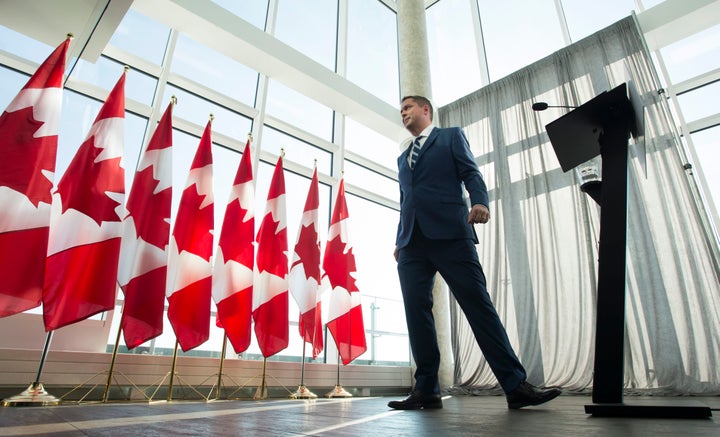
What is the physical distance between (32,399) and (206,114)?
3203mm

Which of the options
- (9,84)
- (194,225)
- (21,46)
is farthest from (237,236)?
(21,46)

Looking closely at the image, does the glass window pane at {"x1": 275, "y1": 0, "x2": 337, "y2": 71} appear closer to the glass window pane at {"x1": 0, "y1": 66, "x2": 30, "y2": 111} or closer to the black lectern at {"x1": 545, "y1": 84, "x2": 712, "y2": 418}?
the glass window pane at {"x1": 0, "y1": 66, "x2": 30, "y2": 111}

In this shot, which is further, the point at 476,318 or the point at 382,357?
the point at 382,357

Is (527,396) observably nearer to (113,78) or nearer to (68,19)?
(68,19)

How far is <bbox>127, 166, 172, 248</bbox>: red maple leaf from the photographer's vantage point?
2594 mm

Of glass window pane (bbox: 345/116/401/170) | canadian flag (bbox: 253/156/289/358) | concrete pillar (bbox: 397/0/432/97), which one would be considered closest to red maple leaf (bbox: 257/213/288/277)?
canadian flag (bbox: 253/156/289/358)

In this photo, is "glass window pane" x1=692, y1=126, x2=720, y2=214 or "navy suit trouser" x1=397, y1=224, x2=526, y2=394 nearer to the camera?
"navy suit trouser" x1=397, y1=224, x2=526, y2=394

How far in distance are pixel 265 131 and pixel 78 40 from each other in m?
2.25

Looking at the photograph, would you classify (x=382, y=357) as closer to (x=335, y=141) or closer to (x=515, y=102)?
(x=335, y=141)

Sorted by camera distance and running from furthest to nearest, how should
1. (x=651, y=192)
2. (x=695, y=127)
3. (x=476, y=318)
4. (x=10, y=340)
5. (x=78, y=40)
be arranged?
(x=695, y=127)
(x=651, y=192)
(x=78, y=40)
(x=10, y=340)
(x=476, y=318)

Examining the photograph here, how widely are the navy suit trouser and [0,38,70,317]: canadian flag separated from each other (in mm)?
1799

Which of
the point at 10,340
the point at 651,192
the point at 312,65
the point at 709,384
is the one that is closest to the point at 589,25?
the point at 651,192

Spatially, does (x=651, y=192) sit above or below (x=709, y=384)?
above

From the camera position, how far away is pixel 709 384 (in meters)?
3.02
